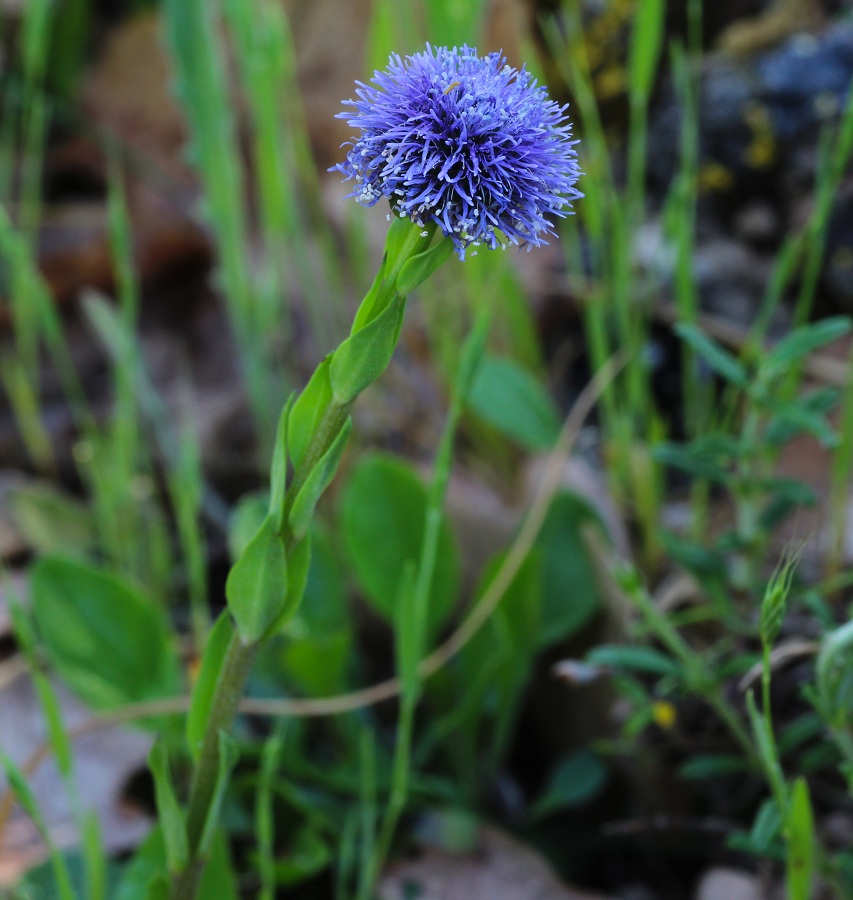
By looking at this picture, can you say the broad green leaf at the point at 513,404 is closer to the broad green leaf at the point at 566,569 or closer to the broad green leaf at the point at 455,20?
the broad green leaf at the point at 566,569

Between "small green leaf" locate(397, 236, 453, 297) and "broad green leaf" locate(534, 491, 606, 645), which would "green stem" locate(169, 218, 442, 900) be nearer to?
"small green leaf" locate(397, 236, 453, 297)

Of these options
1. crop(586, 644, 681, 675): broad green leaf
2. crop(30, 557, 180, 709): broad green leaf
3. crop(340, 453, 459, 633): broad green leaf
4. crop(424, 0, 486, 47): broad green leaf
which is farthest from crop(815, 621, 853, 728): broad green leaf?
crop(424, 0, 486, 47): broad green leaf

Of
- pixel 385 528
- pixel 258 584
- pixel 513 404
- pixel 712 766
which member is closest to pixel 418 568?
pixel 385 528

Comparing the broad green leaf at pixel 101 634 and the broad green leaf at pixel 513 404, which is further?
the broad green leaf at pixel 513 404

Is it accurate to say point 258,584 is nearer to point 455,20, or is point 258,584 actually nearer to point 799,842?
point 799,842

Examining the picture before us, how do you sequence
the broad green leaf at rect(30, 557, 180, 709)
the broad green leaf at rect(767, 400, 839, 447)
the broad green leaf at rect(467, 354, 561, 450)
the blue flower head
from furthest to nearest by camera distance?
the broad green leaf at rect(467, 354, 561, 450), the broad green leaf at rect(30, 557, 180, 709), the broad green leaf at rect(767, 400, 839, 447), the blue flower head

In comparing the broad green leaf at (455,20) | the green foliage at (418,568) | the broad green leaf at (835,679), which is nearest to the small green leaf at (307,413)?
the green foliage at (418,568)

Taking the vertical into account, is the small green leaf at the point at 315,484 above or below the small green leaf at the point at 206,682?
above

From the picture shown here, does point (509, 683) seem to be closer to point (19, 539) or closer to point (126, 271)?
point (126, 271)
